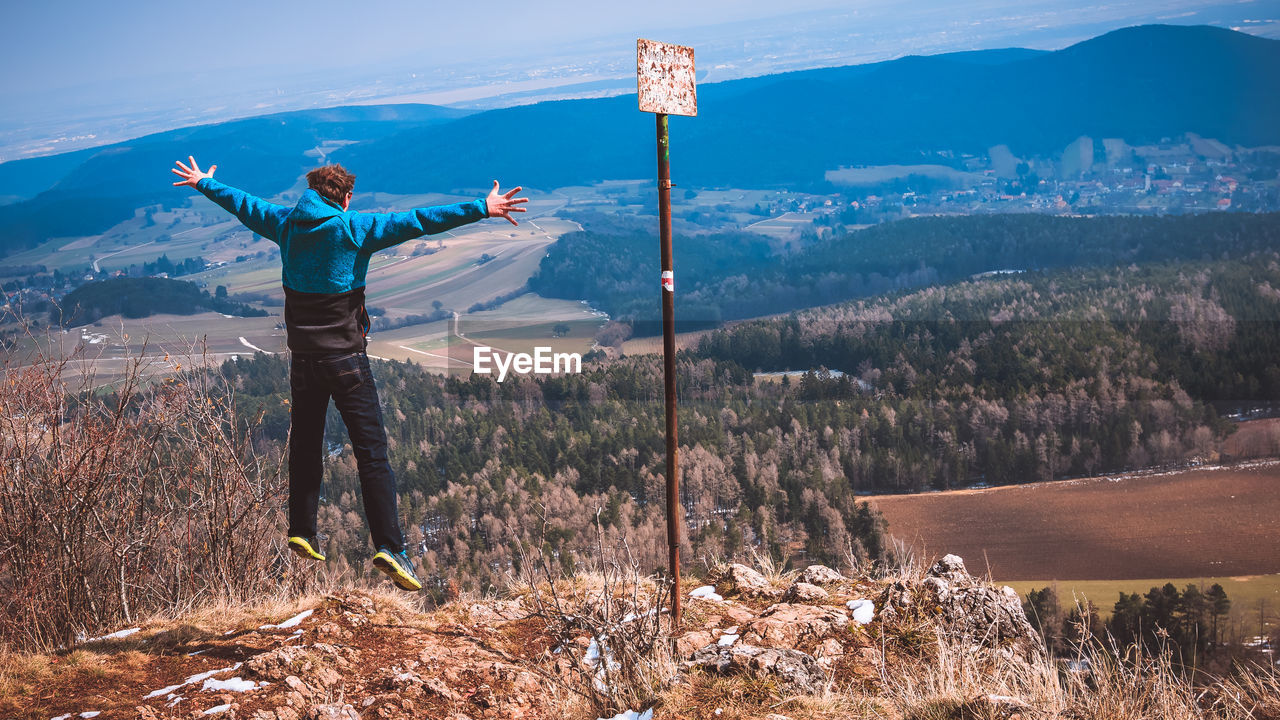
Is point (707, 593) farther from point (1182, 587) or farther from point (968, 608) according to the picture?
point (1182, 587)

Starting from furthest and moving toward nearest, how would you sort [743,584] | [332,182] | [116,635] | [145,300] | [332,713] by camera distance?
[145,300] < [743,584] < [116,635] < [332,182] < [332,713]

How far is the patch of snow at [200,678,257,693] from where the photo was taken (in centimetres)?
632

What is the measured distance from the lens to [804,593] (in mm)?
8719

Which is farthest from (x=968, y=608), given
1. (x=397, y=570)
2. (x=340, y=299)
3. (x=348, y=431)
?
(x=340, y=299)

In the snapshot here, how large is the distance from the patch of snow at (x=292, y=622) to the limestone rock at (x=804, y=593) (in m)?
4.59

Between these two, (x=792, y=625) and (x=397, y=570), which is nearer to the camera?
(x=397, y=570)

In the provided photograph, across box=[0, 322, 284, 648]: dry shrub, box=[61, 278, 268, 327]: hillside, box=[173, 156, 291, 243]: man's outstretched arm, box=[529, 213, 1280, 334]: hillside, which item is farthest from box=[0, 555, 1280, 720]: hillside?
box=[529, 213, 1280, 334]: hillside

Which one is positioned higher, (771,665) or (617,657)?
(617,657)

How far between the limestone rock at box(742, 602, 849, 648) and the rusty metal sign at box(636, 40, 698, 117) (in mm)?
4418

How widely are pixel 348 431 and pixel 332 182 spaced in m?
1.84

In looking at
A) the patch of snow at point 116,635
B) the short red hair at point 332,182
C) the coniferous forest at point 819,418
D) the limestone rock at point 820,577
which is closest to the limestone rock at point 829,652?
the limestone rock at point 820,577

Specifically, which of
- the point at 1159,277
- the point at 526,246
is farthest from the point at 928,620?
the point at 526,246

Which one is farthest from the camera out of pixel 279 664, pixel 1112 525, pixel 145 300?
pixel 145 300

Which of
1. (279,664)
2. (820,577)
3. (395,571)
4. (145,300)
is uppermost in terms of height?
(395,571)
